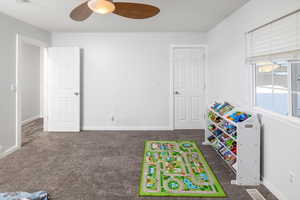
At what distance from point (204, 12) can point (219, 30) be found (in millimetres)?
757

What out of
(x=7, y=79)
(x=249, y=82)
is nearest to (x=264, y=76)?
(x=249, y=82)

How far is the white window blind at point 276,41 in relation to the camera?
74.0 inches

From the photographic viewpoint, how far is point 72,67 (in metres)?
4.64

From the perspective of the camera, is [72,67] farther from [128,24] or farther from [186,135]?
[186,135]

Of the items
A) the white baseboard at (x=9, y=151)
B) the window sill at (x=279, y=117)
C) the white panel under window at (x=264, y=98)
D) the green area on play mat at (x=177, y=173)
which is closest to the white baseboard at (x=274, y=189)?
the green area on play mat at (x=177, y=173)

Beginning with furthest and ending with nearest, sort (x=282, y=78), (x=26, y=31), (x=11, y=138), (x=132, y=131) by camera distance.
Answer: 1. (x=132, y=131)
2. (x=26, y=31)
3. (x=11, y=138)
4. (x=282, y=78)

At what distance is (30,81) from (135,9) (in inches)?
208

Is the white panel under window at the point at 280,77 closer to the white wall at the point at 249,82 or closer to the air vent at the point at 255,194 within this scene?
the white wall at the point at 249,82

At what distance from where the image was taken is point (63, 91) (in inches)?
185

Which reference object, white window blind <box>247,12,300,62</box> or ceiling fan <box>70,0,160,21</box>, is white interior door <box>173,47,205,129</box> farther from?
ceiling fan <box>70,0,160,21</box>

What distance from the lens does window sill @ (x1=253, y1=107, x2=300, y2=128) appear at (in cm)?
189

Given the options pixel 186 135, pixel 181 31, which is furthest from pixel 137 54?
pixel 186 135

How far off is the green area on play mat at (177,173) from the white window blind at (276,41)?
1.61 m

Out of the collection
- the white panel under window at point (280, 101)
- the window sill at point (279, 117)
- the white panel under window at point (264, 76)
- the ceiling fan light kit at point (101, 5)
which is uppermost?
the ceiling fan light kit at point (101, 5)
